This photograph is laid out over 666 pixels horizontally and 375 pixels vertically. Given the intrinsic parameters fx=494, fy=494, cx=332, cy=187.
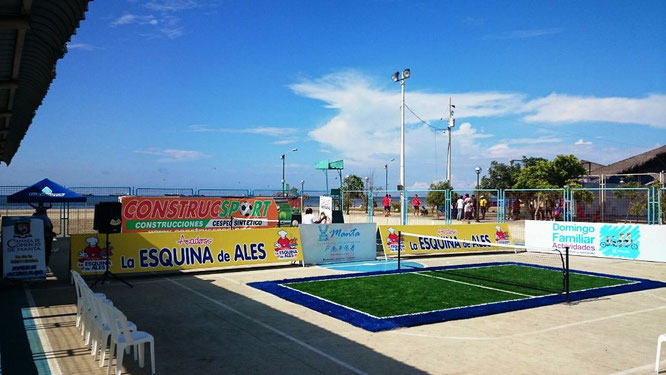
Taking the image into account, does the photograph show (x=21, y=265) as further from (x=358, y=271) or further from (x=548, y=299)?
(x=548, y=299)

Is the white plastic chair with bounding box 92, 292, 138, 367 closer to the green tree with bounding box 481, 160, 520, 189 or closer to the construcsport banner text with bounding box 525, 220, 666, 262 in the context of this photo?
the construcsport banner text with bounding box 525, 220, 666, 262

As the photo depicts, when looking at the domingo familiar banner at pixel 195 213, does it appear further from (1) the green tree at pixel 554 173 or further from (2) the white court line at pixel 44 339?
(1) the green tree at pixel 554 173

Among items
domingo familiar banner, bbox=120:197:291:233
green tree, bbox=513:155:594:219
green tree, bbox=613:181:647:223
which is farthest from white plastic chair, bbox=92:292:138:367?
green tree, bbox=513:155:594:219

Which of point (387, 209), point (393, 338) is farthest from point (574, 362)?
point (387, 209)

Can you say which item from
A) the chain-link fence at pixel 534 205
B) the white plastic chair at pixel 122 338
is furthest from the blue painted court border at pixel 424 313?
the chain-link fence at pixel 534 205

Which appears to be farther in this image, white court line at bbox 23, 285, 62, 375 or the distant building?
the distant building

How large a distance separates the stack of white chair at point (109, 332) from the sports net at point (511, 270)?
8715mm

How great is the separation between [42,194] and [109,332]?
13418mm

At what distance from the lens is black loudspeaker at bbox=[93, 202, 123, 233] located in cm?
1246

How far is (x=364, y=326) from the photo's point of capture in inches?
358

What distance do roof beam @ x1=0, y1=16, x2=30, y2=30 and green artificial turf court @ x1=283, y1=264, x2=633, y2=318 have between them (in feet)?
24.8

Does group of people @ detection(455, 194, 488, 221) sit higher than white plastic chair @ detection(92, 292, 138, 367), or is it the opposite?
group of people @ detection(455, 194, 488, 221)

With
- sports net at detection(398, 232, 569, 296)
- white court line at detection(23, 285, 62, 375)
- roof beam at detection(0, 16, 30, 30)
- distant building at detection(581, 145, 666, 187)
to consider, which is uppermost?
distant building at detection(581, 145, 666, 187)

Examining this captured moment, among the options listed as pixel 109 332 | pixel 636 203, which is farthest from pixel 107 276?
pixel 636 203
